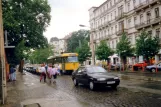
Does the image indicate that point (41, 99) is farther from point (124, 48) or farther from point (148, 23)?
point (148, 23)

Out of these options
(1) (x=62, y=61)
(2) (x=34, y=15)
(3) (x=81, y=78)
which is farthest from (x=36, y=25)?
(3) (x=81, y=78)

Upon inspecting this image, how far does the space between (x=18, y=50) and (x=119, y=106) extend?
23.4 meters

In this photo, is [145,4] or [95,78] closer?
[95,78]

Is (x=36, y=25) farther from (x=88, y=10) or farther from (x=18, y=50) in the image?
(x=88, y=10)

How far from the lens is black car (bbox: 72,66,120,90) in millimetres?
13008

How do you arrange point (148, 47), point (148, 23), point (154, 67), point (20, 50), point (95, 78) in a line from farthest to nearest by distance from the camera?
1. point (148, 23)
2. point (148, 47)
3. point (20, 50)
4. point (154, 67)
5. point (95, 78)

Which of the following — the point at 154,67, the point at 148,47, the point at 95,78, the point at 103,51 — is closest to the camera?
the point at 95,78

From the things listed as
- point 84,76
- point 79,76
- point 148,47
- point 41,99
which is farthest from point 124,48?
point 41,99

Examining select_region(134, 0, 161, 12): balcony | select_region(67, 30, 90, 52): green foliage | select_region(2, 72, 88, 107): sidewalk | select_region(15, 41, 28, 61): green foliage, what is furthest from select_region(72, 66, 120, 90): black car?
select_region(67, 30, 90, 52): green foliage

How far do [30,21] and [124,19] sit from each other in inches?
825

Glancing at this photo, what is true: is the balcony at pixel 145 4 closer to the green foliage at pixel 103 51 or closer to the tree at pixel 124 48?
the tree at pixel 124 48

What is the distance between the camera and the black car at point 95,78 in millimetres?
13008

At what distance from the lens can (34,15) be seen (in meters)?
38.1

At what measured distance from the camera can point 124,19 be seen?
48562mm
